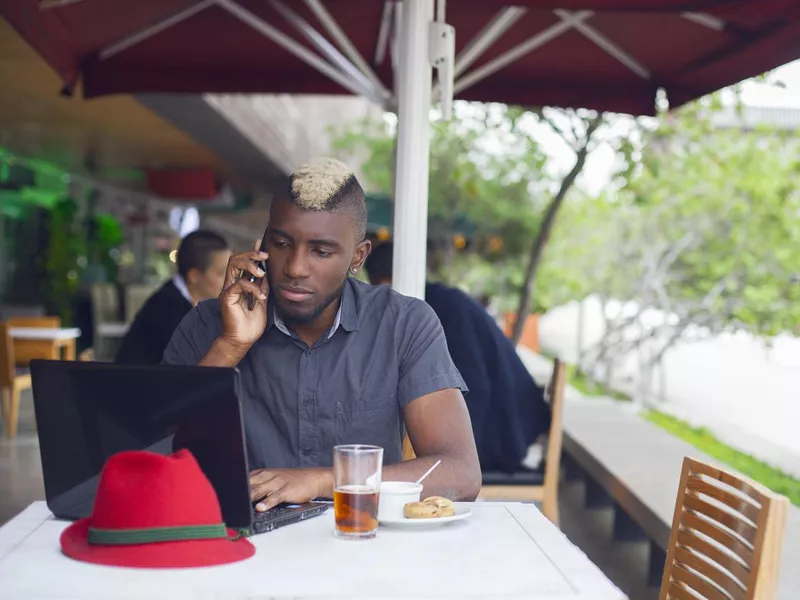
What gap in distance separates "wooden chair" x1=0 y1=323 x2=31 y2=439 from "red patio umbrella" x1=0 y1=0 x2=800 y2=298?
332 centimetres

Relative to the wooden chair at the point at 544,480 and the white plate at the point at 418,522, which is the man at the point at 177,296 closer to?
the wooden chair at the point at 544,480

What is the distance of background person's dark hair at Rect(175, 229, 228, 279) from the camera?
200 inches

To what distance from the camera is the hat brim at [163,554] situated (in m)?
1.62

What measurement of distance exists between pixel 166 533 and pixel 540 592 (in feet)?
1.81

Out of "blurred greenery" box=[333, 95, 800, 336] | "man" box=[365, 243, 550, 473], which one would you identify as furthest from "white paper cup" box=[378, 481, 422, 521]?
"blurred greenery" box=[333, 95, 800, 336]

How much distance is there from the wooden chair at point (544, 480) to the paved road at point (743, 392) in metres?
5.19

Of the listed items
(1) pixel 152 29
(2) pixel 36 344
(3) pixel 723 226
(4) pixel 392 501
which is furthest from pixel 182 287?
(3) pixel 723 226

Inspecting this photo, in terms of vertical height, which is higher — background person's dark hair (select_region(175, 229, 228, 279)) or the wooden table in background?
background person's dark hair (select_region(175, 229, 228, 279))

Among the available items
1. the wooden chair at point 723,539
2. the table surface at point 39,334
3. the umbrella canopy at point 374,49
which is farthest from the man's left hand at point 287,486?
the table surface at point 39,334

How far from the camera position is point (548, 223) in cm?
715

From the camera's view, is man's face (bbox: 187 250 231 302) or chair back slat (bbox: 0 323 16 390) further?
chair back slat (bbox: 0 323 16 390)

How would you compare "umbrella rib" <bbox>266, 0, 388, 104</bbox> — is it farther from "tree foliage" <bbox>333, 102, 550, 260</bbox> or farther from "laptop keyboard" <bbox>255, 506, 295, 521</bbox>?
"tree foliage" <bbox>333, 102, 550, 260</bbox>

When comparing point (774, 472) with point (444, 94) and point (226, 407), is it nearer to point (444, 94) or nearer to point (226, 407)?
point (444, 94)

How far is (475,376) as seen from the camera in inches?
170
